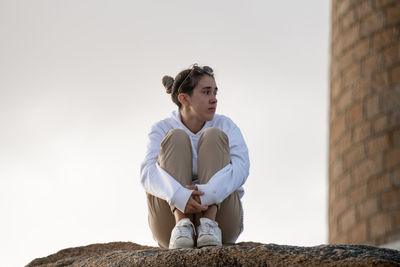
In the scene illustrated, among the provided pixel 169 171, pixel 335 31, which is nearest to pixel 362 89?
pixel 335 31

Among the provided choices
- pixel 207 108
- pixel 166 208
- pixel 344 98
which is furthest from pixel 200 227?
pixel 344 98

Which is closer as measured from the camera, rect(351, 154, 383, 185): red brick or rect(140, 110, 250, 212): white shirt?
rect(140, 110, 250, 212): white shirt

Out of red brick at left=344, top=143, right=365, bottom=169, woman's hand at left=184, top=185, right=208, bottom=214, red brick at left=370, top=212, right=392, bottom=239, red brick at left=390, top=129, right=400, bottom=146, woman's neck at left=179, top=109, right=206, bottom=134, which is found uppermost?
red brick at left=390, top=129, right=400, bottom=146

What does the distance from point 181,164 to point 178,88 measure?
1.85ft

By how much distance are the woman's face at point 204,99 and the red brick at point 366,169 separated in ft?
17.3

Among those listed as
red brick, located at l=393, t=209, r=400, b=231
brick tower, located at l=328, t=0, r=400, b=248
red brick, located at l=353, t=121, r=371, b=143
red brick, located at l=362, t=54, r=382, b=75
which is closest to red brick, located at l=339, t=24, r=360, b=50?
brick tower, located at l=328, t=0, r=400, b=248

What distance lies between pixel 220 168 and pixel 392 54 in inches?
235

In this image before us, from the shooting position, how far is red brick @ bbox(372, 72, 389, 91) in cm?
1002

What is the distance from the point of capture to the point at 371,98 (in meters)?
10.1

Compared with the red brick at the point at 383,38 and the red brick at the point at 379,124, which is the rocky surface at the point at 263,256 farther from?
the red brick at the point at 383,38

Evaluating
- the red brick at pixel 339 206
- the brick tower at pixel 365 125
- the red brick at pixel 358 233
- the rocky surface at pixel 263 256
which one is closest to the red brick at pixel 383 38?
the brick tower at pixel 365 125

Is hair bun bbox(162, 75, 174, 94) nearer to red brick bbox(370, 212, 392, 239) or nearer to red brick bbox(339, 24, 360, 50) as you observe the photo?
red brick bbox(370, 212, 392, 239)

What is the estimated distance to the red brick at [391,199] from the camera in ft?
31.0

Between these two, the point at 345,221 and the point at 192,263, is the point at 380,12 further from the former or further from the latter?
the point at 192,263
